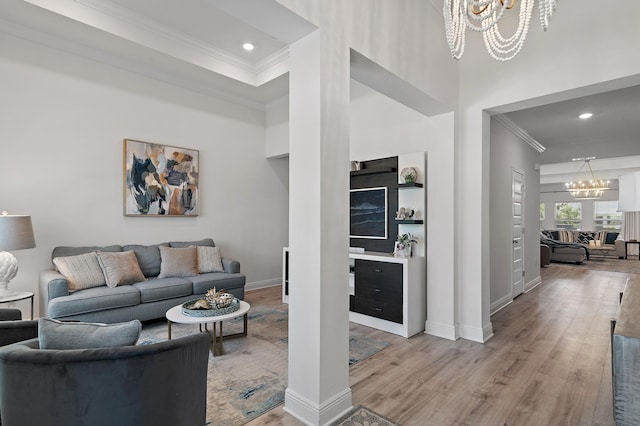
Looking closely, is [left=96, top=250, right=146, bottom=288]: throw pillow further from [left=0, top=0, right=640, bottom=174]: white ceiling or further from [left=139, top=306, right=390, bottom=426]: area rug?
[left=0, top=0, right=640, bottom=174]: white ceiling

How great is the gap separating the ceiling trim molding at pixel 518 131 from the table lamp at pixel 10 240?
573 centimetres

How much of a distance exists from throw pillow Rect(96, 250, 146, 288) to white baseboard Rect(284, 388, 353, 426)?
2.64 m

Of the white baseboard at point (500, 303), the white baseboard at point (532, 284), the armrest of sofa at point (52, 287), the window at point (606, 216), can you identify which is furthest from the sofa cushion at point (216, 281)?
the window at point (606, 216)

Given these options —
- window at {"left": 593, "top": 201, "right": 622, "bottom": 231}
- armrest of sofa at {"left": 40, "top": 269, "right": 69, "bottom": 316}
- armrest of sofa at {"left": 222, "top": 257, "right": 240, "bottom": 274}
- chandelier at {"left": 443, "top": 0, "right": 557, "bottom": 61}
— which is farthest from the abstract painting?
window at {"left": 593, "top": 201, "right": 622, "bottom": 231}

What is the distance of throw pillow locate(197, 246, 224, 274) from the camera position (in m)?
4.60

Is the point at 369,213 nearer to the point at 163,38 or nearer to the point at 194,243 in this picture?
the point at 194,243

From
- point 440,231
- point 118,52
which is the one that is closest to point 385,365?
point 440,231

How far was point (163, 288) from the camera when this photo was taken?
12.6 feet

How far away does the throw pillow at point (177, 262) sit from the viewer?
14.1 feet

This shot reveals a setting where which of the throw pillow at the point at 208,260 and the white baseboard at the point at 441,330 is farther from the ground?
the throw pillow at the point at 208,260

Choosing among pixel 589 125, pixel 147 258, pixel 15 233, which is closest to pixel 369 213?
pixel 147 258

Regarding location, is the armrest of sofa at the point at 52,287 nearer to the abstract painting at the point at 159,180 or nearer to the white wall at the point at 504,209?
the abstract painting at the point at 159,180

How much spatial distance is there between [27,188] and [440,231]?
4.71 m

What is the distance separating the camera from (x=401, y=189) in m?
4.06
